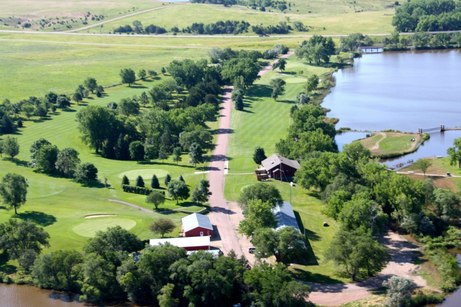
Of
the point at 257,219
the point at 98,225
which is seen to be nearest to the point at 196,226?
the point at 257,219

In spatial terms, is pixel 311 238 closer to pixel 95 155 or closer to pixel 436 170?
pixel 436 170

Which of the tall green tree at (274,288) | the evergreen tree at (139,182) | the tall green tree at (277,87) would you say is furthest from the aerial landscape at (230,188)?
the evergreen tree at (139,182)

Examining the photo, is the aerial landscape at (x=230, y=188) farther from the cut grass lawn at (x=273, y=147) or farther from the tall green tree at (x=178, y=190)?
the cut grass lawn at (x=273, y=147)

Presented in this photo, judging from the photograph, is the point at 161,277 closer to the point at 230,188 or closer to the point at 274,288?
the point at 274,288

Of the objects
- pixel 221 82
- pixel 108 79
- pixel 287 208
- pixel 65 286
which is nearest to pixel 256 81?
pixel 221 82

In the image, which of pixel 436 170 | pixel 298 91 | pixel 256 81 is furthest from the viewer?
pixel 256 81
